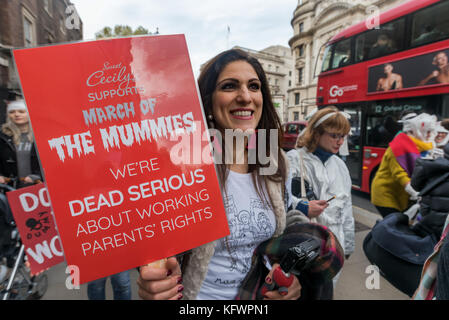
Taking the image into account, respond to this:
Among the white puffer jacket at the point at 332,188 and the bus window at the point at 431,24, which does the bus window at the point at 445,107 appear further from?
the white puffer jacket at the point at 332,188

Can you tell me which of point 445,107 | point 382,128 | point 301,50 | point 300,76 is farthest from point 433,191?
point 445,107

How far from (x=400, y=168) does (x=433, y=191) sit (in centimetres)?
97

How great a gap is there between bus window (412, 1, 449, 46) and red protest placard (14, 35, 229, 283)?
4.40 m

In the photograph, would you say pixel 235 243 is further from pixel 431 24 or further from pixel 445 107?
pixel 431 24

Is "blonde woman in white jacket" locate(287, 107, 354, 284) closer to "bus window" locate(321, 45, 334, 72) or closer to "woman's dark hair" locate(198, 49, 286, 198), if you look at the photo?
"woman's dark hair" locate(198, 49, 286, 198)

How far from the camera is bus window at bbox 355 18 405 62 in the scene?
377 cm

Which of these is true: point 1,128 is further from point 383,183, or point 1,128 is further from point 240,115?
point 383,183

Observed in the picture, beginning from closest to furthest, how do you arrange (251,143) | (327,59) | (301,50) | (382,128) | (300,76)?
(251,143), (301,50), (300,76), (382,128), (327,59)

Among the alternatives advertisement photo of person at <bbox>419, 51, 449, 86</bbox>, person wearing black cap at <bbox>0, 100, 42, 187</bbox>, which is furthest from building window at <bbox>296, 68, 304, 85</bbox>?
person wearing black cap at <bbox>0, 100, 42, 187</bbox>

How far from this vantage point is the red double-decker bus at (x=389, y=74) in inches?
136

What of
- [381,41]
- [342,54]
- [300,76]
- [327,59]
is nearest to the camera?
[300,76]

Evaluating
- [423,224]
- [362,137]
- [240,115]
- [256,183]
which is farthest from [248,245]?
[362,137]

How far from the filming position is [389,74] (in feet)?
13.2

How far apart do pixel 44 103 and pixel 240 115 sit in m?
0.62
